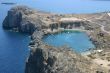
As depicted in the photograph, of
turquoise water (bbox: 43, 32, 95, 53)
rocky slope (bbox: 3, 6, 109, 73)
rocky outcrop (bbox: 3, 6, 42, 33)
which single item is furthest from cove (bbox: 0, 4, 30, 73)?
turquoise water (bbox: 43, 32, 95, 53)

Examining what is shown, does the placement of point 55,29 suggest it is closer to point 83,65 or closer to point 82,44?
point 82,44

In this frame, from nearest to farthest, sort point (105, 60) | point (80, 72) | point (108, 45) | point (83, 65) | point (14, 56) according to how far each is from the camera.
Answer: point (80, 72) → point (83, 65) → point (105, 60) → point (14, 56) → point (108, 45)

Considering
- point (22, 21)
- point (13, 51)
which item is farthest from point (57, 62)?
point (22, 21)

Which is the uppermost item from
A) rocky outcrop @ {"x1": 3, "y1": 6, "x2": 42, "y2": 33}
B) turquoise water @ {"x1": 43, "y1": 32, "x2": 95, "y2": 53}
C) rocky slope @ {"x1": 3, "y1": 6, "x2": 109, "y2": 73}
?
rocky slope @ {"x1": 3, "y1": 6, "x2": 109, "y2": 73}

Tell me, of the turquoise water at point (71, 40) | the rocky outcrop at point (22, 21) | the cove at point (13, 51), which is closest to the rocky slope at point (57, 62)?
the cove at point (13, 51)

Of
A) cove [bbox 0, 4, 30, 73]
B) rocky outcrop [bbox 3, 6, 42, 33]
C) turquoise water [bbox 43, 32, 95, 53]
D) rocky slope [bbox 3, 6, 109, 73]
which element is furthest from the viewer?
rocky outcrop [bbox 3, 6, 42, 33]

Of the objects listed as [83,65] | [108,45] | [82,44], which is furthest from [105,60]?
[82,44]

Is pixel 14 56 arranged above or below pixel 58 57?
below

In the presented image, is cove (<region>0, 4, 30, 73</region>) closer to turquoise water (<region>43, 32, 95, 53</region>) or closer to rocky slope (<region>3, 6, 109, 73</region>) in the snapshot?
rocky slope (<region>3, 6, 109, 73</region>)
